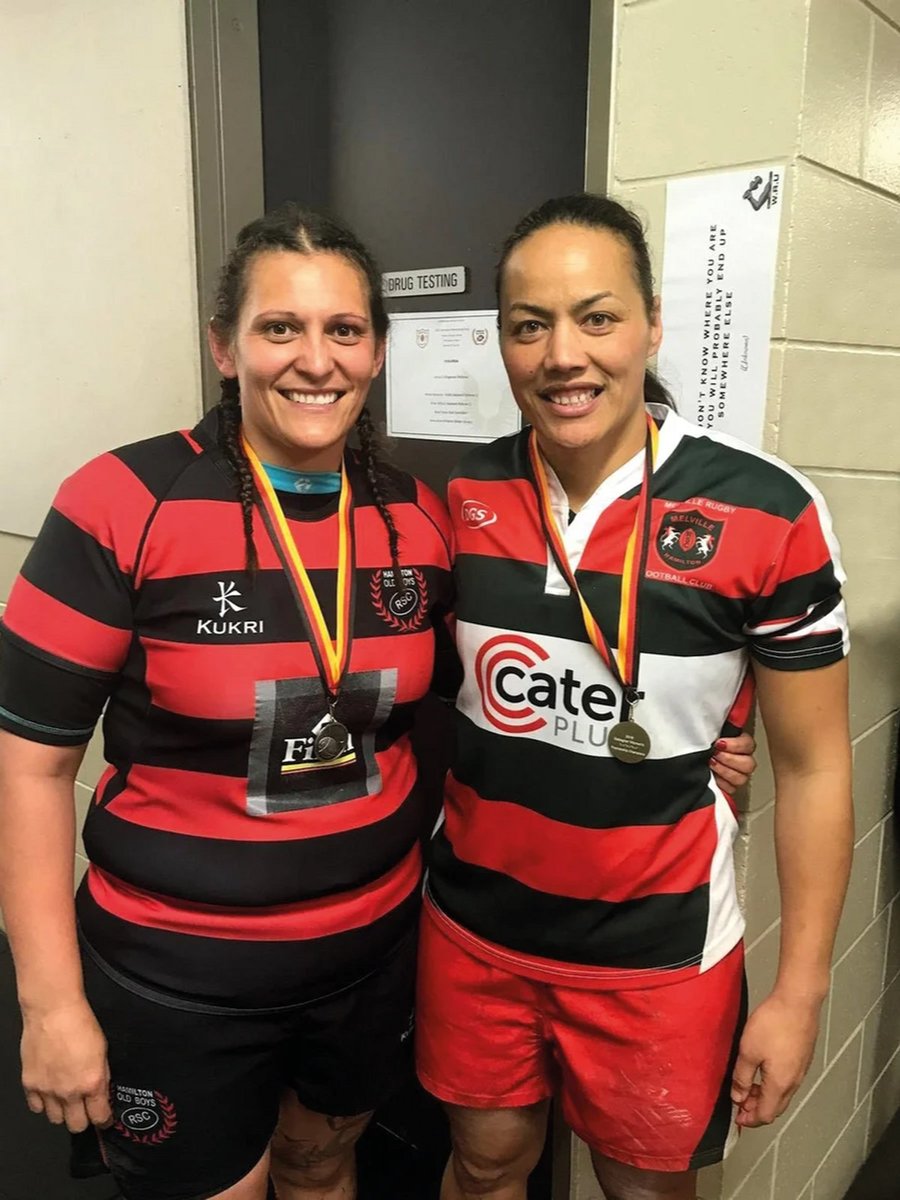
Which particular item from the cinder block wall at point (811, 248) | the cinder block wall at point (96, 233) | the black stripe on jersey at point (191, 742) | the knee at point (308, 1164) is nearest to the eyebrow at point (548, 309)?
the cinder block wall at point (811, 248)

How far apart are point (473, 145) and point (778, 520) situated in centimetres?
106

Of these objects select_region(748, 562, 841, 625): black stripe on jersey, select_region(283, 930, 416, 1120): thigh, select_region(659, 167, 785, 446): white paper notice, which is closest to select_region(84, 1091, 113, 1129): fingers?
select_region(283, 930, 416, 1120): thigh

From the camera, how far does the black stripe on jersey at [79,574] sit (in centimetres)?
107

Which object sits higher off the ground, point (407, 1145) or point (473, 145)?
point (473, 145)

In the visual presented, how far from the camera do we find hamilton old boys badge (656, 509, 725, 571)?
3.56ft

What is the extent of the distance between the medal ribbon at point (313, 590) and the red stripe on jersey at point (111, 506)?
0.15m

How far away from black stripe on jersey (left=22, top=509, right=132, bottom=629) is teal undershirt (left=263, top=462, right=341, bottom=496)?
23 cm

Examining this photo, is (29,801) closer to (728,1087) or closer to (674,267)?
(728,1087)

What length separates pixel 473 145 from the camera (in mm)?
1715

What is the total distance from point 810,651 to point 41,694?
905 mm

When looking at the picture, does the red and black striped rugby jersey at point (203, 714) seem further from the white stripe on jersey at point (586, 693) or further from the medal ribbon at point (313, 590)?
the white stripe on jersey at point (586, 693)

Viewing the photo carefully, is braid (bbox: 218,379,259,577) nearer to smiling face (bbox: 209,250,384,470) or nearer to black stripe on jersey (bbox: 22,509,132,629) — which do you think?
smiling face (bbox: 209,250,384,470)

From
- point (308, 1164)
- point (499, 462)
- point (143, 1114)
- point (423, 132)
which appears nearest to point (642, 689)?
point (499, 462)

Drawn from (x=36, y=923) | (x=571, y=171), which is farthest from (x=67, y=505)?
(x=571, y=171)
